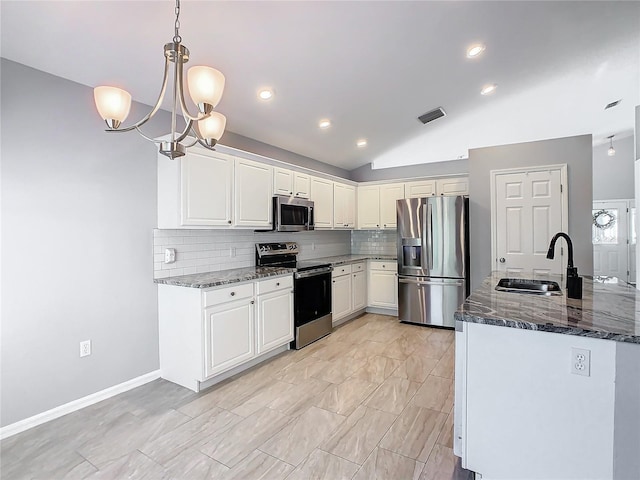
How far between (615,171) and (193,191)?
849cm

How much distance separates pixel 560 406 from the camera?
1.50 m

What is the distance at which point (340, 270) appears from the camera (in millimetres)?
4645

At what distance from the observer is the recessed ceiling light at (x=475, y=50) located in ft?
9.41

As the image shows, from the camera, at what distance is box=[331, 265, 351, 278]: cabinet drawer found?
4508mm

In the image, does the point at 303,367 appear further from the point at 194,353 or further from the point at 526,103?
the point at 526,103

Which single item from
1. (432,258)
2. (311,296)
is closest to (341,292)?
(311,296)

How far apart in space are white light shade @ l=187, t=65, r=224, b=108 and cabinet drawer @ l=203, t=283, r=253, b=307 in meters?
1.64

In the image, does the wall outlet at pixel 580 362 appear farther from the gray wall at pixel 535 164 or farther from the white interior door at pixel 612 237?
the white interior door at pixel 612 237

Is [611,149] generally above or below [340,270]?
above

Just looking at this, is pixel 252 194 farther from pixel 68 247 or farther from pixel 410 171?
pixel 410 171

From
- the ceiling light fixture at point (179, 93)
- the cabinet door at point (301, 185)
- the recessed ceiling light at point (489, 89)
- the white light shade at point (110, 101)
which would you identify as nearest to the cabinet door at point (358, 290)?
the cabinet door at point (301, 185)

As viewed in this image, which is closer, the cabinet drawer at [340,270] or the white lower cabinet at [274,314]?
the white lower cabinet at [274,314]

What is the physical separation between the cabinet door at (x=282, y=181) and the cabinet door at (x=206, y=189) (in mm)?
675

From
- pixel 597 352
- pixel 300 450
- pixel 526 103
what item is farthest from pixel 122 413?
pixel 526 103
